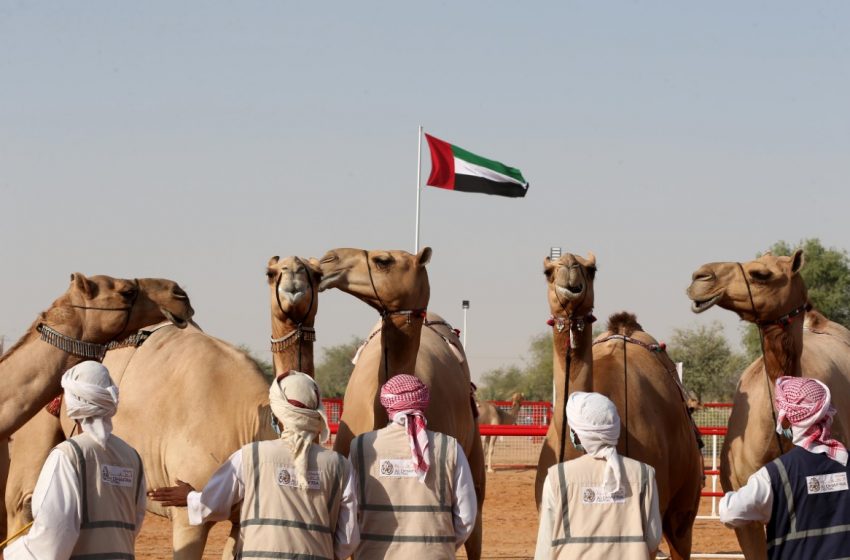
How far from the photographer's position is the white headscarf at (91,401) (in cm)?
573

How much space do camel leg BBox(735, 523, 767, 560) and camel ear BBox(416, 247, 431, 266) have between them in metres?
2.76

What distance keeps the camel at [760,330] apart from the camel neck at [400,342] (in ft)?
6.09

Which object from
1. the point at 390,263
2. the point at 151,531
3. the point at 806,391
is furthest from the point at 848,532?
the point at 151,531

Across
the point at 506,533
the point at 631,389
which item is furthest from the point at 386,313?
the point at 506,533

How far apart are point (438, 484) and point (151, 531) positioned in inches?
424

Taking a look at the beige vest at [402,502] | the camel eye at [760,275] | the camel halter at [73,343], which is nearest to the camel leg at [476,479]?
the camel eye at [760,275]

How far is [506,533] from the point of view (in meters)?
16.4

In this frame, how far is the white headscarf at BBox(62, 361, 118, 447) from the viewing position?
18.8 feet

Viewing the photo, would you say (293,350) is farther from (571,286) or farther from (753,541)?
(753,541)

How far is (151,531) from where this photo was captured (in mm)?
16125

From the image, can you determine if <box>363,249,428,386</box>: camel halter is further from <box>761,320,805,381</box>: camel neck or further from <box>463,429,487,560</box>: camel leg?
<box>761,320,805,381</box>: camel neck

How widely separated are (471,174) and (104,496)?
10711 mm

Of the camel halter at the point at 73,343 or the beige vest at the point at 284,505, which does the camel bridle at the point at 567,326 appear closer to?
the beige vest at the point at 284,505

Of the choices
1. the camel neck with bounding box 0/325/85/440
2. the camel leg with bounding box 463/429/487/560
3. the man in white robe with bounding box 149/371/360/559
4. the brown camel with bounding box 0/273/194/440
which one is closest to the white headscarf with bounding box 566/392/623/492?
the man in white robe with bounding box 149/371/360/559
